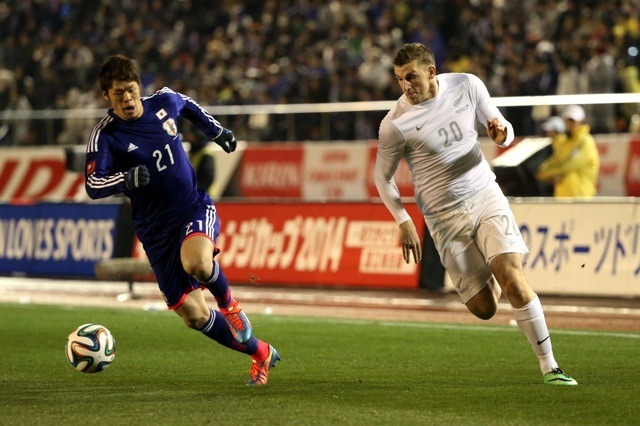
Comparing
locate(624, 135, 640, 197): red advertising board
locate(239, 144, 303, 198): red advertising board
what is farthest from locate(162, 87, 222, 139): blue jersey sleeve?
locate(239, 144, 303, 198): red advertising board

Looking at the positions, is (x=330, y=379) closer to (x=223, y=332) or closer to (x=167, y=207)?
(x=223, y=332)

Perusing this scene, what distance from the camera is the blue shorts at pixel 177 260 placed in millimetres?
9344

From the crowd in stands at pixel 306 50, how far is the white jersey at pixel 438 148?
10.8m

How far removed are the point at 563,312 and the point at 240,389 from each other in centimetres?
765

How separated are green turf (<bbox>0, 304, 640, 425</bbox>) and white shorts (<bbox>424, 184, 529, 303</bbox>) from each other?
811 mm

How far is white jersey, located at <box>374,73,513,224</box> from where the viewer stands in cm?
928

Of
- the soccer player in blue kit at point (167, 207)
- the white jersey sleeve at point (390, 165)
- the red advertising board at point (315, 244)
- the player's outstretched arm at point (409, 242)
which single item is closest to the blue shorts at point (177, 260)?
the soccer player in blue kit at point (167, 207)

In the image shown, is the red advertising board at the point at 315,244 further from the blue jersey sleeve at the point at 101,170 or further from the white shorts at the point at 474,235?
the blue jersey sleeve at the point at 101,170

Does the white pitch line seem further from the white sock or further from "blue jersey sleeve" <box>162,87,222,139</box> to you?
"blue jersey sleeve" <box>162,87,222,139</box>

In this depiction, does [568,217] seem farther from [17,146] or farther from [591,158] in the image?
[17,146]

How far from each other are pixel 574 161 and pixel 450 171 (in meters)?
9.25

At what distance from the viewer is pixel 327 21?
27109 mm

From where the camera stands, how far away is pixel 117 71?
9.20 m

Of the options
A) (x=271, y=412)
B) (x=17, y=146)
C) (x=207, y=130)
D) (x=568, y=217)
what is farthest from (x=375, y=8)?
(x=271, y=412)
